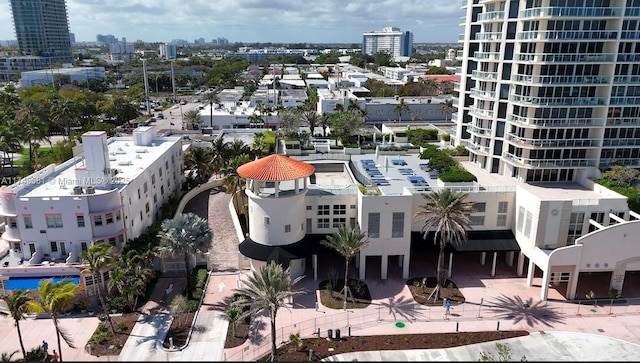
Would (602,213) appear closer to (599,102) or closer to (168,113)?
(599,102)

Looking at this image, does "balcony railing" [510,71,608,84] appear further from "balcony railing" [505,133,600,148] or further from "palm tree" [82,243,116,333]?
"palm tree" [82,243,116,333]

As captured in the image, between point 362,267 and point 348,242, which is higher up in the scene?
point 348,242

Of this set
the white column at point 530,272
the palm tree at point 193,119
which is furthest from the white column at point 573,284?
the palm tree at point 193,119

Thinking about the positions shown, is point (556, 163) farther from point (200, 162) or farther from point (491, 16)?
point (200, 162)

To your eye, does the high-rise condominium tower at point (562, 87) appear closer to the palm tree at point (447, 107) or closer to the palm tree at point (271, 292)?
the palm tree at point (271, 292)

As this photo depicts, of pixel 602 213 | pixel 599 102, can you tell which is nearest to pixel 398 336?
Result: pixel 602 213

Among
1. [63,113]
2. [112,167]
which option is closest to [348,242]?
[112,167]
